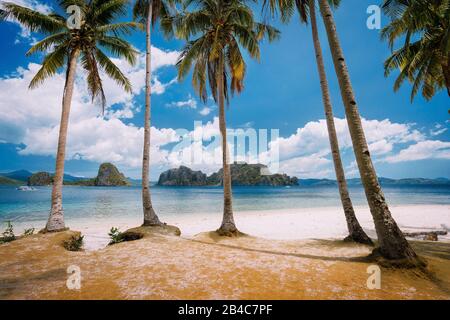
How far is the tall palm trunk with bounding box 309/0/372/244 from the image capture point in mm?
7207

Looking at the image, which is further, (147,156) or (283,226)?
(283,226)

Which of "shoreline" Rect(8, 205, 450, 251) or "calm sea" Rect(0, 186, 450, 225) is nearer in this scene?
"shoreline" Rect(8, 205, 450, 251)

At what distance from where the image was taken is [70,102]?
9.88m

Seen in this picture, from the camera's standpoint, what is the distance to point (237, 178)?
149m

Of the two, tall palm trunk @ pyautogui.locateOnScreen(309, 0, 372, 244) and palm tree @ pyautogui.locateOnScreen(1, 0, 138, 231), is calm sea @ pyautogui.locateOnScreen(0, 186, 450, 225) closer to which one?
palm tree @ pyautogui.locateOnScreen(1, 0, 138, 231)

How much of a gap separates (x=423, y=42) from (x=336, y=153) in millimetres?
9226

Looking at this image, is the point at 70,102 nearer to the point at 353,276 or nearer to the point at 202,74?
the point at 202,74

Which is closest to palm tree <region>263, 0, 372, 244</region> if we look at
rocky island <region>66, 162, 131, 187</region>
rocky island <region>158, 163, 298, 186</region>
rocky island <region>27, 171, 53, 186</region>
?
rocky island <region>158, 163, 298, 186</region>

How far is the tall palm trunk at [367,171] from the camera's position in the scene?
15.8ft

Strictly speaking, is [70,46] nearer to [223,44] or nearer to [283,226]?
[223,44]

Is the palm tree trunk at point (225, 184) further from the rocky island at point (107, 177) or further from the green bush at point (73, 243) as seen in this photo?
the rocky island at point (107, 177)

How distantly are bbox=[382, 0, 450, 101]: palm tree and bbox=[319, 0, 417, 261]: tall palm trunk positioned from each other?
13.2 feet

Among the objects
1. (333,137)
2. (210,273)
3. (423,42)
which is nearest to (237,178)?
(423,42)
